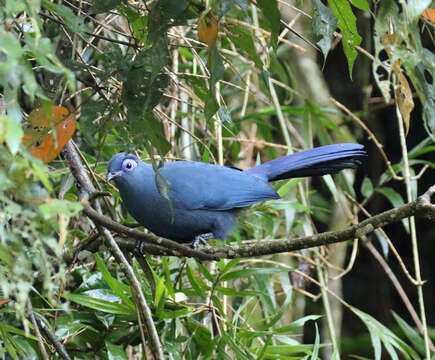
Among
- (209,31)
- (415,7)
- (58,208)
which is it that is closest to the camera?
(58,208)

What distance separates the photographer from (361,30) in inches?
204

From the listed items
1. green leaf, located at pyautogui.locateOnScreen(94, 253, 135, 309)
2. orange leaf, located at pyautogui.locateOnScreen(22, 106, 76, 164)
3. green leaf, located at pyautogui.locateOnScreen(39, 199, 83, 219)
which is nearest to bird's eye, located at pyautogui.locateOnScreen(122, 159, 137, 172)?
green leaf, located at pyautogui.locateOnScreen(94, 253, 135, 309)

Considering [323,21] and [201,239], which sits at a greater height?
[323,21]

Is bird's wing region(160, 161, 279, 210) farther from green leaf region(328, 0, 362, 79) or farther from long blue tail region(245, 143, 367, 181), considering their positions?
green leaf region(328, 0, 362, 79)

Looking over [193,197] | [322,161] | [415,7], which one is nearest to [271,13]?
[415,7]

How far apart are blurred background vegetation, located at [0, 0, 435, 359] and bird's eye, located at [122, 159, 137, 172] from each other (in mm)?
199

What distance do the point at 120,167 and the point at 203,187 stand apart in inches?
19.7

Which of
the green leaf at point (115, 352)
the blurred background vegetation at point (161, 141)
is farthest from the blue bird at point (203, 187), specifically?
the green leaf at point (115, 352)

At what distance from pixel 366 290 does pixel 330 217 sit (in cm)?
258

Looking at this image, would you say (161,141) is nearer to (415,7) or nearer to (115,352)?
(415,7)

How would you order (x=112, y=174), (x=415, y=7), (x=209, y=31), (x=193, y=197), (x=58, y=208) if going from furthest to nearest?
(x=193, y=197) < (x=112, y=174) < (x=209, y=31) < (x=415, y=7) < (x=58, y=208)

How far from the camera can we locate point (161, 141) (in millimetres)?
1785

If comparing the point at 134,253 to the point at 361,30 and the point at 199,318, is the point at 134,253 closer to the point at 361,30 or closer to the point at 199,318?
the point at 199,318

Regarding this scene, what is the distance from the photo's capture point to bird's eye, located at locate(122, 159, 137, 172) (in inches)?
120
